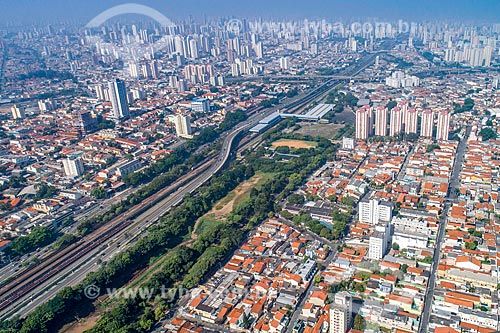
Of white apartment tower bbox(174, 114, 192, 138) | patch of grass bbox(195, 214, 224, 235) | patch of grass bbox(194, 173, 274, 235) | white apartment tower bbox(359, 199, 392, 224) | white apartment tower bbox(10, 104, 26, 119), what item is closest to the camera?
white apartment tower bbox(359, 199, 392, 224)

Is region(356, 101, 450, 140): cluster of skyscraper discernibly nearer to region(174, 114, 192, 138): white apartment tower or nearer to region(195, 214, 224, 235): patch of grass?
region(174, 114, 192, 138): white apartment tower

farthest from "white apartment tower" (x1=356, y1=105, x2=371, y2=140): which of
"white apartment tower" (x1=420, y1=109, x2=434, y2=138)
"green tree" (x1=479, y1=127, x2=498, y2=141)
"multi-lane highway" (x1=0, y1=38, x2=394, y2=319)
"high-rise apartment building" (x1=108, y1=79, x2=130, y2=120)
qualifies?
"high-rise apartment building" (x1=108, y1=79, x2=130, y2=120)

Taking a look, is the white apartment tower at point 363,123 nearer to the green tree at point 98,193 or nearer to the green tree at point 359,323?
the green tree at point 98,193

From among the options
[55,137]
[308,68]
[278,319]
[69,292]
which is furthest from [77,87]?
[278,319]

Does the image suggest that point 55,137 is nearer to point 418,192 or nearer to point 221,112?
point 221,112

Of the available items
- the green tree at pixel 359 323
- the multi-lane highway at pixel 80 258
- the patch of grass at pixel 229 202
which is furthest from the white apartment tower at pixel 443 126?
the green tree at pixel 359 323

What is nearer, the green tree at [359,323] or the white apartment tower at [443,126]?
the green tree at [359,323]

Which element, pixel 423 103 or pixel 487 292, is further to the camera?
pixel 423 103

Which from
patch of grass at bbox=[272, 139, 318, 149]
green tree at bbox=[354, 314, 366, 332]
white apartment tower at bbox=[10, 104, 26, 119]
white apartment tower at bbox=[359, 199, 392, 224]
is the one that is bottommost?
green tree at bbox=[354, 314, 366, 332]

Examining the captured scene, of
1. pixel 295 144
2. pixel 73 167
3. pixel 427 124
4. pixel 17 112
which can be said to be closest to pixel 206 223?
pixel 73 167
